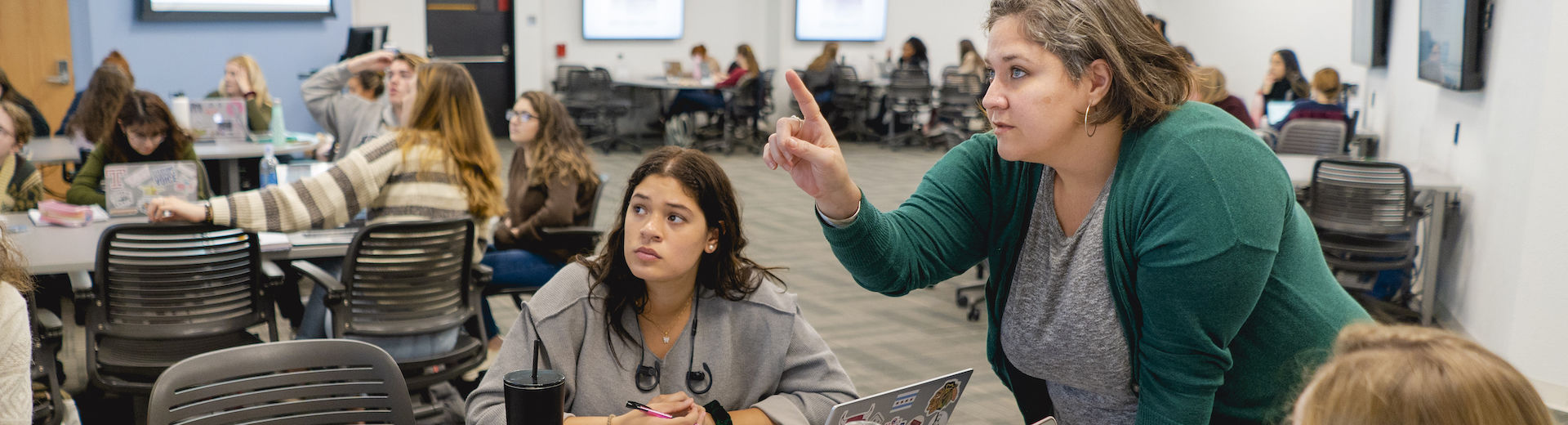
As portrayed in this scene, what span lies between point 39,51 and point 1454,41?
8274mm

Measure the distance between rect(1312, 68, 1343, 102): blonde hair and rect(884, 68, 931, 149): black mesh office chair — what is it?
532 cm

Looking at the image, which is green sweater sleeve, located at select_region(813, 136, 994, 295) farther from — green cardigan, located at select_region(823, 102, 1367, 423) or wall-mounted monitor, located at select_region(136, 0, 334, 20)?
wall-mounted monitor, located at select_region(136, 0, 334, 20)

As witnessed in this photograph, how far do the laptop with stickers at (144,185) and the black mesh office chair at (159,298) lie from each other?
2.49 ft

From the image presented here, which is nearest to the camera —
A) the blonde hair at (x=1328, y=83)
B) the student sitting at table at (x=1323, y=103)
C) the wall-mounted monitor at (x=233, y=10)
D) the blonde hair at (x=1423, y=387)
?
the blonde hair at (x=1423, y=387)

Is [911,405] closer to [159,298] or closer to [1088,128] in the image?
[1088,128]

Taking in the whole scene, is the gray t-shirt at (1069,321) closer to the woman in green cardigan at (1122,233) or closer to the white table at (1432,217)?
the woman in green cardigan at (1122,233)

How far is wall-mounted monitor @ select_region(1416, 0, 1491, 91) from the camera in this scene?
4.87 metres

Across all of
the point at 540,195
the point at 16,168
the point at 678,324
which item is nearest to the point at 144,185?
the point at 16,168

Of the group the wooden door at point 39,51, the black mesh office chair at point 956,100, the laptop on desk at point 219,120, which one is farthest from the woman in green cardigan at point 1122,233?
the black mesh office chair at point 956,100

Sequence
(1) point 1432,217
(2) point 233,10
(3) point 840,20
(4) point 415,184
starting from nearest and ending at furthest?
(4) point 415,184, (1) point 1432,217, (2) point 233,10, (3) point 840,20

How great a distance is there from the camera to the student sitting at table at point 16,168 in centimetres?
403

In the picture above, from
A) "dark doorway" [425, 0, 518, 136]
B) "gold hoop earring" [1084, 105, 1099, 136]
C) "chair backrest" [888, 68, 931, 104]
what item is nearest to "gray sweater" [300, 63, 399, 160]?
"gold hoop earring" [1084, 105, 1099, 136]

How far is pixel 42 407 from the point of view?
2783mm

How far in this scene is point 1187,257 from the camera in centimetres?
127
